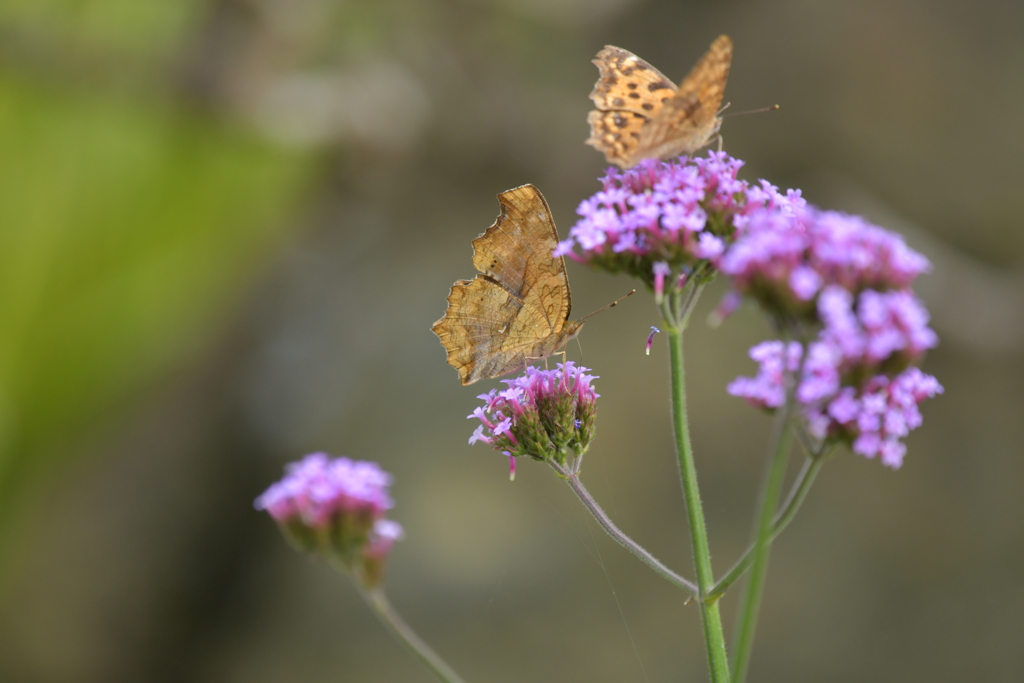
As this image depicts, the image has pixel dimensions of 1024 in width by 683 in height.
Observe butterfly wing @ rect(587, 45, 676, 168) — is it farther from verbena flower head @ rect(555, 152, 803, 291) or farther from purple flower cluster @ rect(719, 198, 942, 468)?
purple flower cluster @ rect(719, 198, 942, 468)

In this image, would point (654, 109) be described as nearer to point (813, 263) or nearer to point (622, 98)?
point (622, 98)

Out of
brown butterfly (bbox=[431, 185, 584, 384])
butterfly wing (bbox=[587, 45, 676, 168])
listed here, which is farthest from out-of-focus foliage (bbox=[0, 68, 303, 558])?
butterfly wing (bbox=[587, 45, 676, 168])

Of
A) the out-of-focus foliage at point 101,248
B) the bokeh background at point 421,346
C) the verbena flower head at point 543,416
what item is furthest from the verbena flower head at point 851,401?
the out-of-focus foliage at point 101,248

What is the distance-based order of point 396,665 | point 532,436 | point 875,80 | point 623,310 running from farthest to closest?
1. point 875,80
2. point 623,310
3. point 396,665
4. point 532,436

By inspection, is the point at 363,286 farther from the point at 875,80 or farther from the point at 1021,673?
the point at 1021,673

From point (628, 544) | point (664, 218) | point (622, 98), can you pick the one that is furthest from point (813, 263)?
point (622, 98)

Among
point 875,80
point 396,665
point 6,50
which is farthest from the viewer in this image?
point 875,80

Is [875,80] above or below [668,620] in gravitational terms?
above

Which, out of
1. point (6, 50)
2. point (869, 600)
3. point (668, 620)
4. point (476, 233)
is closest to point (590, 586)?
point (668, 620)

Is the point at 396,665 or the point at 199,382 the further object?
the point at 199,382
